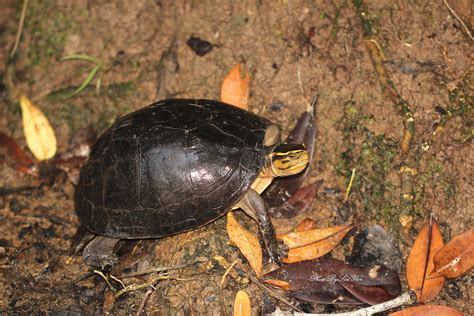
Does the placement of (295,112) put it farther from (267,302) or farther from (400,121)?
(267,302)

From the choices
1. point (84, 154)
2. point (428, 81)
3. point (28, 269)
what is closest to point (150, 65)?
point (84, 154)

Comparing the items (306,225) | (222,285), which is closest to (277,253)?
(306,225)

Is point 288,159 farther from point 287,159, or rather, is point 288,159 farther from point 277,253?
point 277,253

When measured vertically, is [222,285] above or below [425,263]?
below

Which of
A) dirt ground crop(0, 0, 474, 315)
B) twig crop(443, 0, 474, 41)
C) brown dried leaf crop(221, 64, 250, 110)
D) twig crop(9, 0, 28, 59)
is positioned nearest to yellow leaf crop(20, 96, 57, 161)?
dirt ground crop(0, 0, 474, 315)

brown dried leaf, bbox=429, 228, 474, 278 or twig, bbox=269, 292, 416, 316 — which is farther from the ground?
brown dried leaf, bbox=429, 228, 474, 278

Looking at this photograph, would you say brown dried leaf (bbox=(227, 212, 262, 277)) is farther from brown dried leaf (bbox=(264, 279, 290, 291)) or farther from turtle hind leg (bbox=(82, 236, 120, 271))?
turtle hind leg (bbox=(82, 236, 120, 271))
